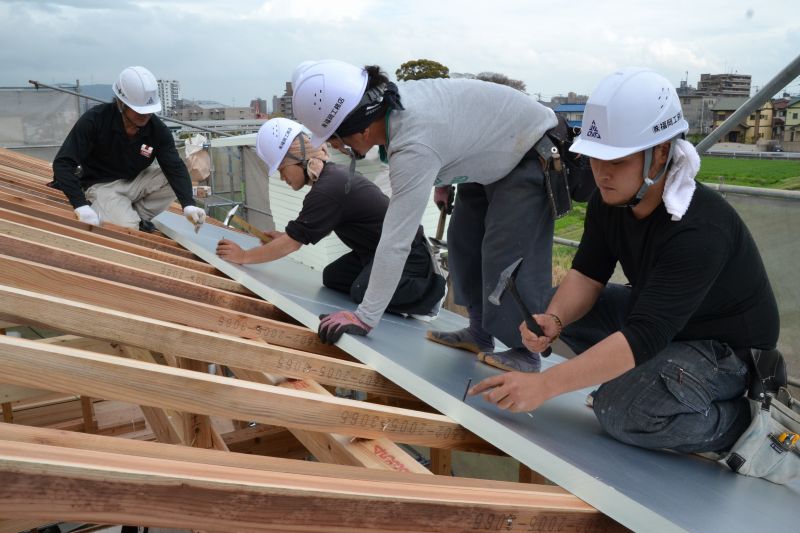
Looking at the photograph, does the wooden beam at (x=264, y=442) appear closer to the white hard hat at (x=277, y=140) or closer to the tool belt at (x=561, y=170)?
the white hard hat at (x=277, y=140)

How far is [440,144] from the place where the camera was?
2900mm

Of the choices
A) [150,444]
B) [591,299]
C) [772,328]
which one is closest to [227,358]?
[150,444]

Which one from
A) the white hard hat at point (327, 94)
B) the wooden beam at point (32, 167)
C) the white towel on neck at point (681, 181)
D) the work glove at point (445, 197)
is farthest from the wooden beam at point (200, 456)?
the wooden beam at point (32, 167)

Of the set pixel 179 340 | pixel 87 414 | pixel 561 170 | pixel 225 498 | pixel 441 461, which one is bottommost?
pixel 87 414

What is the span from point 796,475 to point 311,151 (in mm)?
3012

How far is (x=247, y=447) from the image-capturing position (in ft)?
15.0

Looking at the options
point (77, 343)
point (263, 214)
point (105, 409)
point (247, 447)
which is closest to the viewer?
point (247, 447)

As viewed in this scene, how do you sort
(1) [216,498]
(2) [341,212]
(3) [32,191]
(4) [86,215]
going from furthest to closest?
(3) [32,191], (4) [86,215], (2) [341,212], (1) [216,498]

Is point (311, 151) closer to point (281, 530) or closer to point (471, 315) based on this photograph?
point (471, 315)

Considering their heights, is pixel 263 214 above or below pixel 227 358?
below

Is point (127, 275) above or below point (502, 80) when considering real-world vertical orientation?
below

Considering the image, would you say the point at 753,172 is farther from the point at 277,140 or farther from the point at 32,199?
the point at 32,199

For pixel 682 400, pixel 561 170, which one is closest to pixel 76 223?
pixel 561 170

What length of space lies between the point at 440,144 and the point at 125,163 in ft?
12.8
